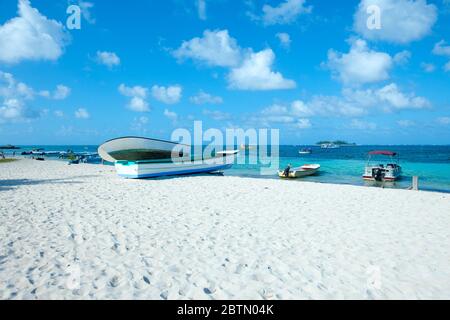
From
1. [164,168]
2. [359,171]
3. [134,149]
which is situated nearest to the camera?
[134,149]

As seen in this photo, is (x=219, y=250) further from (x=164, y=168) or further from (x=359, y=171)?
(x=359, y=171)

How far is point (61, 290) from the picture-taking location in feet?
11.8

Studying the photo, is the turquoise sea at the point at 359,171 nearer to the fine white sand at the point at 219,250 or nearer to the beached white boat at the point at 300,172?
the beached white boat at the point at 300,172

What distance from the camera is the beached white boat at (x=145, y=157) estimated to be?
50.6 feet

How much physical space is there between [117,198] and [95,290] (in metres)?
6.50

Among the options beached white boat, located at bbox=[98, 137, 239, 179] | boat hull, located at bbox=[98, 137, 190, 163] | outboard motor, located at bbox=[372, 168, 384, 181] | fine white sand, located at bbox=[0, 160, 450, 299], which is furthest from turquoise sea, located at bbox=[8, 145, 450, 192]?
fine white sand, located at bbox=[0, 160, 450, 299]

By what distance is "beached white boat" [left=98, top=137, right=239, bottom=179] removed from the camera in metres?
15.4

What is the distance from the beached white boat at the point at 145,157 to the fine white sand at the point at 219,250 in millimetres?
6140

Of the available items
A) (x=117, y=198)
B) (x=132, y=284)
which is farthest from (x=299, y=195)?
(x=132, y=284)

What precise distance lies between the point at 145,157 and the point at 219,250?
12.4 metres

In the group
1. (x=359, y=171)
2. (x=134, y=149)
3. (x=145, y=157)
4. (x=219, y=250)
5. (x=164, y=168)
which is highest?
(x=134, y=149)

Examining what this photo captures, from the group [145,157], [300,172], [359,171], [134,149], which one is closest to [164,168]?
[145,157]

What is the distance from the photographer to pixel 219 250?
16.7ft
